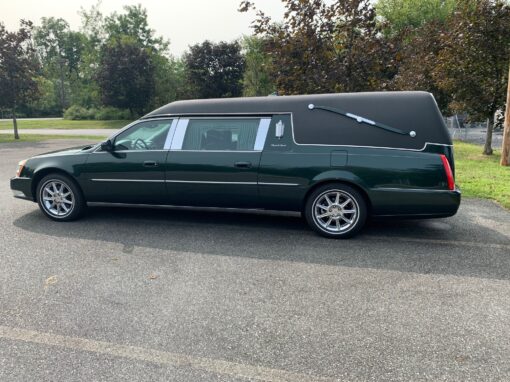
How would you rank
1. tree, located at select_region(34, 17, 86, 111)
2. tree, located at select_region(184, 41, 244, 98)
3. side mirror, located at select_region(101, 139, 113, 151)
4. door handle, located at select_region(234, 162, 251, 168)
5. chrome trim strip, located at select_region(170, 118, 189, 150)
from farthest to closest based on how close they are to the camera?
tree, located at select_region(34, 17, 86, 111)
tree, located at select_region(184, 41, 244, 98)
side mirror, located at select_region(101, 139, 113, 151)
chrome trim strip, located at select_region(170, 118, 189, 150)
door handle, located at select_region(234, 162, 251, 168)

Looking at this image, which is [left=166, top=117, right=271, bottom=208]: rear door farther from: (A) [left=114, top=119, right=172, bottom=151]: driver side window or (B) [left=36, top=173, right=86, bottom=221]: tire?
(B) [left=36, top=173, right=86, bottom=221]: tire

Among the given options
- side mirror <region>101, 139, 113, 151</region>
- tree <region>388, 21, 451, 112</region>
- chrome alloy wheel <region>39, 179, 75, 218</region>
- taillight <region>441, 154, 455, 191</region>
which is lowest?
chrome alloy wheel <region>39, 179, 75, 218</region>

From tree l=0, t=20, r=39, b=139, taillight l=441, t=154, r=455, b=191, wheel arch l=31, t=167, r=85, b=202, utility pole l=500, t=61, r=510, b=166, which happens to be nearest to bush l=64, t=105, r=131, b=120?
tree l=0, t=20, r=39, b=139

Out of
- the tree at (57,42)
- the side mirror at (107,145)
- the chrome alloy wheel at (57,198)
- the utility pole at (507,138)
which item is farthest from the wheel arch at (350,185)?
the tree at (57,42)

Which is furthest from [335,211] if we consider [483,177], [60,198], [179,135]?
[483,177]

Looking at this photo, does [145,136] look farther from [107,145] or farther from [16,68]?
[16,68]

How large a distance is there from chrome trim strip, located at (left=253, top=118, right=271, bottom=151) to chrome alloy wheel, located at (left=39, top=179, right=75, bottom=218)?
2.75 m

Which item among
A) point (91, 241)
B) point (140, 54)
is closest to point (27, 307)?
point (91, 241)

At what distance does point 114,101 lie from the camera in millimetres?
35125

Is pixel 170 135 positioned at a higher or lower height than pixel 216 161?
higher

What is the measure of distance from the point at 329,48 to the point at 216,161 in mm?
4635

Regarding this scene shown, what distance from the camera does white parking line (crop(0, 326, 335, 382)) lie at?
254cm

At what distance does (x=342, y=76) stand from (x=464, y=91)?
634 cm

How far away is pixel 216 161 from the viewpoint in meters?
5.35
